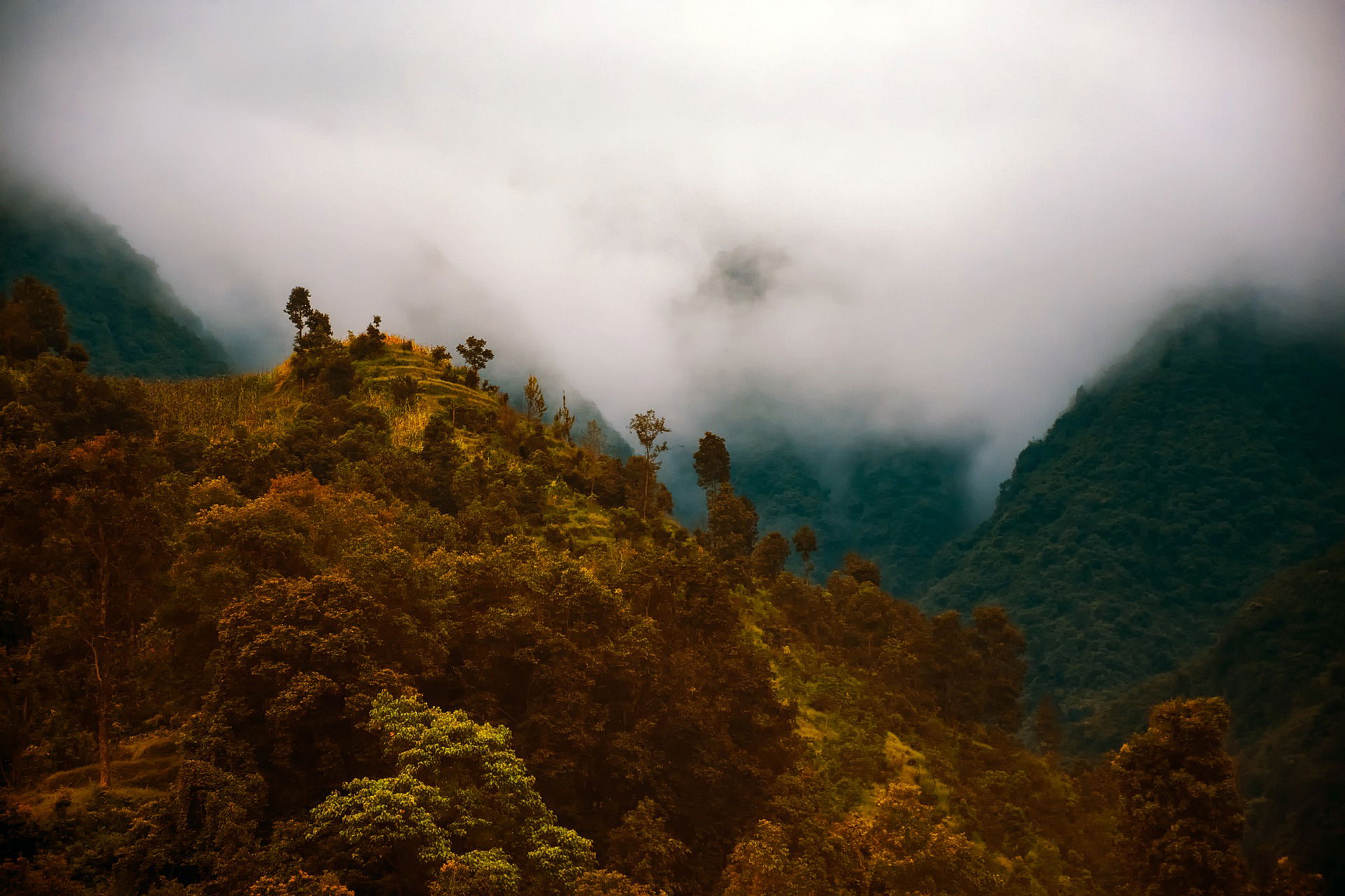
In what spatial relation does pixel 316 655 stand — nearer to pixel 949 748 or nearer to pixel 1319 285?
pixel 949 748

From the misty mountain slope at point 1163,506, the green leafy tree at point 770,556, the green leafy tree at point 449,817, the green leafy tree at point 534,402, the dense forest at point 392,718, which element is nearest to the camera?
the green leafy tree at point 449,817

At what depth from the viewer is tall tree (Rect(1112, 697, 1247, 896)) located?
26.7 metres

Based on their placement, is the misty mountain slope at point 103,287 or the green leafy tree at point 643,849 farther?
the misty mountain slope at point 103,287

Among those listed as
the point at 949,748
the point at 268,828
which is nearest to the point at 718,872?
the point at 268,828

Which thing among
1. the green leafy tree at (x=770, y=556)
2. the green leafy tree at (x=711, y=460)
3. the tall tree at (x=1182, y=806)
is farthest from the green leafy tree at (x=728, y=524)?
the tall tree at (x=1182, y=806)

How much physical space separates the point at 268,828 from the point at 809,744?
3021 centimetres

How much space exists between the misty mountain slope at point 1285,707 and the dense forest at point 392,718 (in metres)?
36.1

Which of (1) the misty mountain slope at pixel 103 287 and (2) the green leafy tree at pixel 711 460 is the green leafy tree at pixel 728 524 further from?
(1) the misty mountain slope at pixel 103 287

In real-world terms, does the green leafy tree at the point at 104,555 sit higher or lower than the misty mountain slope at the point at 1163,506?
lower

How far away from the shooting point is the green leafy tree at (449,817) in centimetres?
1564

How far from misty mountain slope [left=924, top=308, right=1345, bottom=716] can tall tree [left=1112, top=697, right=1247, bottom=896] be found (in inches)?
3688

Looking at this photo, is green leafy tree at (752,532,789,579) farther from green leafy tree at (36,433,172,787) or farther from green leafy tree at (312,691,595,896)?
green leafy tree at (36,433,172,787)

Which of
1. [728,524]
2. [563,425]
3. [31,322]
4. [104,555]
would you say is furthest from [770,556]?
[104,555]

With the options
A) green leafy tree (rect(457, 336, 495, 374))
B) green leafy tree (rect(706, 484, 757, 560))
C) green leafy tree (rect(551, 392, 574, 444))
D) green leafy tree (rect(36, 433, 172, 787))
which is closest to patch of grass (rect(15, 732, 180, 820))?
green leafy tree (rect(36, 433, 172, 787))
